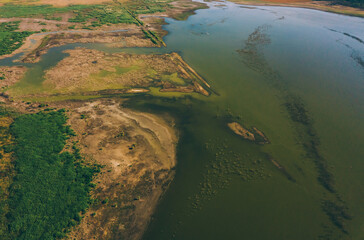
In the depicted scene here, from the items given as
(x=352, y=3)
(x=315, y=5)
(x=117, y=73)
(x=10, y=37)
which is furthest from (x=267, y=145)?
(x=315, y=5)

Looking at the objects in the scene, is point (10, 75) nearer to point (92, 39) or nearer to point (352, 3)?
point (92, 39)

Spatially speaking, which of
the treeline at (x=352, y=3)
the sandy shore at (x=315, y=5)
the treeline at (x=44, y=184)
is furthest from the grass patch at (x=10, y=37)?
the treeline at (x=352, y=3)

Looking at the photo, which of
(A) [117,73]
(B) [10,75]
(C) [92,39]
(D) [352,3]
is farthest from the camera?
(D) [352,3]

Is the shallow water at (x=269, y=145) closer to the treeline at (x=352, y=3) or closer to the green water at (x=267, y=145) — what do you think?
the green water at (x=267, y=145)

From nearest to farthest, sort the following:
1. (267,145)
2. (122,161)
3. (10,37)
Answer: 1. (122,161)
2. (267,145)
3. (10,37)

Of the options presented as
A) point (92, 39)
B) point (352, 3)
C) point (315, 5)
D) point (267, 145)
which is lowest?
point (267, 145)

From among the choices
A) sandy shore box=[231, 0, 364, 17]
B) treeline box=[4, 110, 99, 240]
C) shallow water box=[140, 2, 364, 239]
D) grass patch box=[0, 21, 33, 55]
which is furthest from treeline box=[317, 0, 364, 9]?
grass patch box=[0, 21, 33, 55]

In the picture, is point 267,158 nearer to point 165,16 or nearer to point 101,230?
point 101,230
